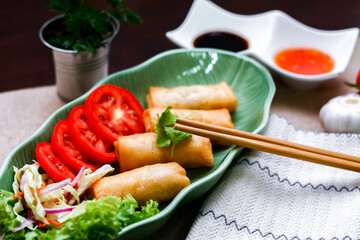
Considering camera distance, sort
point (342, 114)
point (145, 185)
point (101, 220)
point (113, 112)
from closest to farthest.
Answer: point (101, 220) < point (145, 185) < point (113, 112) < point (342, 114)

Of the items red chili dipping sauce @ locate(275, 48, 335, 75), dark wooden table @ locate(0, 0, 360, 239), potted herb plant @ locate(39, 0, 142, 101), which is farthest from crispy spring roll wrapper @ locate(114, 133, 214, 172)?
dark wooden table @ locate(0, 0, 360, 239)

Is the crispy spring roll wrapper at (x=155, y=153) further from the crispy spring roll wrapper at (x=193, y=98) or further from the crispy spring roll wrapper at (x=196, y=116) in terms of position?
the crispy spring roll wrapper at (x=193, y=98)

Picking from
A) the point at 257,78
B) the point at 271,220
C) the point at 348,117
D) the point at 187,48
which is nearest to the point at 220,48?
the point at 187,48

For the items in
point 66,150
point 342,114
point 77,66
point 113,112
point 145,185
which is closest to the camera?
point 145,185

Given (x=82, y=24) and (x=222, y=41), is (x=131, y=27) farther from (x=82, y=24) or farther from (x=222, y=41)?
(x=82, y=24)

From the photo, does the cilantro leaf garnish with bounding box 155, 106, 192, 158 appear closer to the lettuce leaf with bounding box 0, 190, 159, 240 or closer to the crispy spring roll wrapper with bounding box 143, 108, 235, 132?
the crispy spring roll wrapper with bounding box 143, 108, 235, 132

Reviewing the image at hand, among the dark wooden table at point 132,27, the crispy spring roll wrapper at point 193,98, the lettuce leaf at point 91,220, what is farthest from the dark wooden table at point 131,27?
the lettuce leaf at point 91,220

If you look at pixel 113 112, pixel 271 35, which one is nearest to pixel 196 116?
pixel 113 112

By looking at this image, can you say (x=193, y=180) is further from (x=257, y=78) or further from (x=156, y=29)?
(x=156, y=29)
